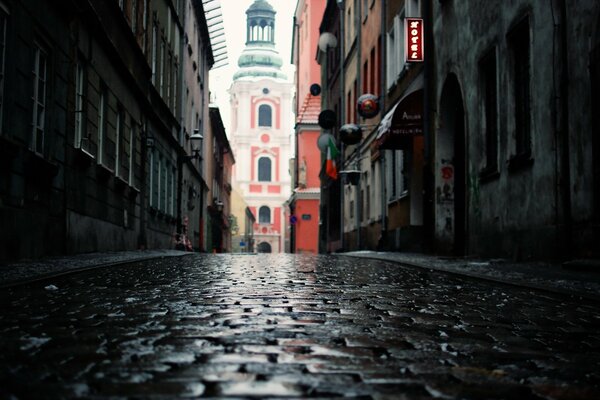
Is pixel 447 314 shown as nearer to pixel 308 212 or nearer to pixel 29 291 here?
pixel 29 291

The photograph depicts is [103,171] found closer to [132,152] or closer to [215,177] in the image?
[132,152]

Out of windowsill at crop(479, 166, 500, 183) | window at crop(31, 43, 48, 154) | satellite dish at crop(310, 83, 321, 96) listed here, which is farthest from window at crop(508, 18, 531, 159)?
satellite dish at crop(310, 83, 321, 96)

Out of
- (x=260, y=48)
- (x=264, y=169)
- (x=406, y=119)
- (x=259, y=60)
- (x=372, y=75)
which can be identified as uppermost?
(x=260, y=48)

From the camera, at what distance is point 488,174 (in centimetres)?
1364

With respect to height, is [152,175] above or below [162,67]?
below

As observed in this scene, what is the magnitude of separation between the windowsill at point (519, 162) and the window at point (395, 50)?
9924mm

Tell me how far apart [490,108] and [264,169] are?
84273mm

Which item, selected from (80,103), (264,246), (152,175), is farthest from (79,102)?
(264,246)

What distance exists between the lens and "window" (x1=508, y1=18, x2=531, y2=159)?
12062 millimetres

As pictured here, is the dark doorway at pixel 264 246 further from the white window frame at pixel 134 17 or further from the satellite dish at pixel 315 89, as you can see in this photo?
the white window frame at pixel 134 17

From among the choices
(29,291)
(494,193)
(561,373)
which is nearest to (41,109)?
(29,291)

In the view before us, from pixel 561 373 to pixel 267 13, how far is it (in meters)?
113

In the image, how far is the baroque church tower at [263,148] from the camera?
316 feet

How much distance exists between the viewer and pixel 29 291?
261 inches
